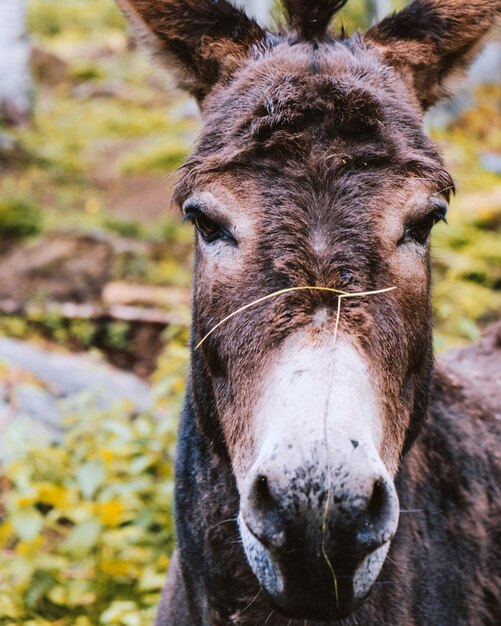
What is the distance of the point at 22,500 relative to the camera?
3.87 meters

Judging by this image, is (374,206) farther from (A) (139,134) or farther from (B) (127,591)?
(A) (139,134)

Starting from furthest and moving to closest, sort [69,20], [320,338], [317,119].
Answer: [69,20], [317,119], [320,338]

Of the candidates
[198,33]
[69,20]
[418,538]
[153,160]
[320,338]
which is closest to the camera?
[320,338]

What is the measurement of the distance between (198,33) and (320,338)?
1.65 m

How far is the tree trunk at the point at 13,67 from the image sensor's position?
1433 cm

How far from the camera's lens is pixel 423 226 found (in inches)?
97.7

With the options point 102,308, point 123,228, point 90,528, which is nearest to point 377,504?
point 90,528

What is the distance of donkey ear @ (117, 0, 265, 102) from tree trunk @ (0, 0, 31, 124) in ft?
40.1

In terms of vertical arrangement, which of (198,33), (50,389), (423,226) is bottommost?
(50,389)

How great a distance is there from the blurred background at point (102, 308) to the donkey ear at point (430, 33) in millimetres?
306

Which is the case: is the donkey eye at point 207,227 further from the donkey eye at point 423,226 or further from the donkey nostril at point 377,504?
the donkey nostril at point 377,504

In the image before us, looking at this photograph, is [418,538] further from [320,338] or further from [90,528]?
[90,528]

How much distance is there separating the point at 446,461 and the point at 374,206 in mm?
1420

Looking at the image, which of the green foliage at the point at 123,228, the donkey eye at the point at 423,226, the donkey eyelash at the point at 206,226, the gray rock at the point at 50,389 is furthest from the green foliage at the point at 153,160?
the donkey eye at the point at 423,226
